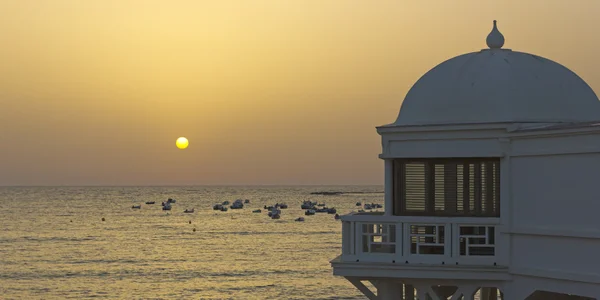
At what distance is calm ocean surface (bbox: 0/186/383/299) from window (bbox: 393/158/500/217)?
42232mm

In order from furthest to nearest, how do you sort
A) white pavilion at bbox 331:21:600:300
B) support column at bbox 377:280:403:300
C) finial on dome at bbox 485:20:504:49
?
finial on dome at bbox 485:20:504:49 < support column at bbox 377:280:403:300 < white pavilion at bbox 331:21:600:300

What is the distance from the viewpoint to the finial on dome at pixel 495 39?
69.4 ft

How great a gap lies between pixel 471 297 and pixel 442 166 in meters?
2.77

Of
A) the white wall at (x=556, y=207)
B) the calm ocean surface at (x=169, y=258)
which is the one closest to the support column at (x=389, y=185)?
the white wall at (x=556, y=207)

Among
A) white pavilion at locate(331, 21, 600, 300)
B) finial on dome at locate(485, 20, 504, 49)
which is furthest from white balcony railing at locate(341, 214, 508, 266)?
finial on dome at locate(485, 20, 504, 49)

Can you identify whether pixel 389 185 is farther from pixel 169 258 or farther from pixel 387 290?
pixel 169 258

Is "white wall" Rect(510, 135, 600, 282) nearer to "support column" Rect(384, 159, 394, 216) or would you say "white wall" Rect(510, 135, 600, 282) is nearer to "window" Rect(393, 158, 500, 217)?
"window" Rect(393, 158, 500, 217)

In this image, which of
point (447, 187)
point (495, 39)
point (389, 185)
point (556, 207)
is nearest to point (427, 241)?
point (447, 187)

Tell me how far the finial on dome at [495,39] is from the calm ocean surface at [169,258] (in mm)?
42307

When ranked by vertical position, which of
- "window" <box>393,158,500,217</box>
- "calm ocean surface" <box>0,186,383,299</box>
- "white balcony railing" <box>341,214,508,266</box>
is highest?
"window" <box>393,158,500,217</box>

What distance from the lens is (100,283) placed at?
70.8 meters

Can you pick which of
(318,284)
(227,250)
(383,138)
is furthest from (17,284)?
(383,138)

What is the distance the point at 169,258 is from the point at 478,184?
71.9 metres

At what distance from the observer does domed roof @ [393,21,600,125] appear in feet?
63.9
